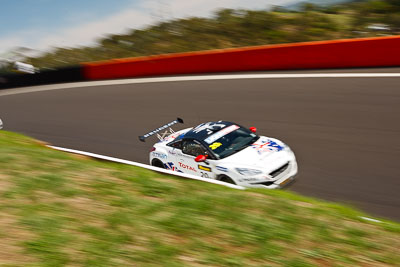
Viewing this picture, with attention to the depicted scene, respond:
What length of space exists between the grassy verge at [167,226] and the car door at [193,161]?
2.34 m

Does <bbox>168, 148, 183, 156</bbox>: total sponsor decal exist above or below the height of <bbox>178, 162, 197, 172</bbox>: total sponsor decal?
above

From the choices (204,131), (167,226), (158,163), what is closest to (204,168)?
(204,131)

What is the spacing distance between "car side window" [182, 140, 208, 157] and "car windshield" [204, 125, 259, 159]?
0.20m

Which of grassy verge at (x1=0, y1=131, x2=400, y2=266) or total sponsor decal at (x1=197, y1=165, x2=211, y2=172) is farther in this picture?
total sponsor decal at (x1=197, y1=165, x2=211, y2=172)

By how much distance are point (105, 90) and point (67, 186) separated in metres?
15.4

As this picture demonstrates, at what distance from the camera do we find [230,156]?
9.11m

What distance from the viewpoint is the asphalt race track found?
9120 millimetres

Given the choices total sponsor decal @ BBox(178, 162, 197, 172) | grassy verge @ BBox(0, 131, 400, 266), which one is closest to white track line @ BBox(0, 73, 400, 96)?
total sponsor decal @ BBox(178, 162, 197, 172)

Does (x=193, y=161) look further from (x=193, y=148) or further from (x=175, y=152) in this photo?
(x=175, y=152)

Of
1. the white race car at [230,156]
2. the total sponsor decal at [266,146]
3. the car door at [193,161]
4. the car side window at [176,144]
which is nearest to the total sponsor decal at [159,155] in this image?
the white race car at [230,156]

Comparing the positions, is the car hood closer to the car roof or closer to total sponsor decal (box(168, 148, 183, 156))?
the car roof

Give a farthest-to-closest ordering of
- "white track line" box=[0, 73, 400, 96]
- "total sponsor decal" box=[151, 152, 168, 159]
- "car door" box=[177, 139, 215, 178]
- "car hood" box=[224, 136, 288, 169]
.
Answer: "white track line" box=[0, 73, 400, 96]
"total sponsor decal" box=[151, 152, 168, 159]
"car door" box=[177, 139, 215, 178]
"car hood" box=[224, 136, 288, 169]

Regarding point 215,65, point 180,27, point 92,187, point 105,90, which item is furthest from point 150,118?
point 180,27

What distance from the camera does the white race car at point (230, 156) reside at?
8.59m
